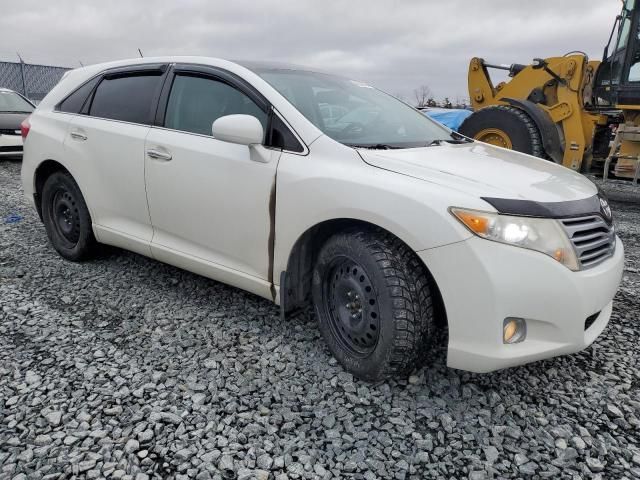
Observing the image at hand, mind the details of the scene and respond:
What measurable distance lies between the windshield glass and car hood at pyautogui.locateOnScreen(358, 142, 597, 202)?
33.5 feet

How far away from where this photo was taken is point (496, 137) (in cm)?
810

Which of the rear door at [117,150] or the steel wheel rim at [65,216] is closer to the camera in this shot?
the rear door at [117,150]

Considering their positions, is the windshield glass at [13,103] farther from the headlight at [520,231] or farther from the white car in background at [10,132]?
the headlight at [520,231]

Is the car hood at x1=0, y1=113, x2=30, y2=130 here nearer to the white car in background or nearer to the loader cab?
the white car in background

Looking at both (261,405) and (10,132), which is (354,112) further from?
(10,132)

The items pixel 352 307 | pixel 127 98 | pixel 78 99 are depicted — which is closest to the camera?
pixel 352 307

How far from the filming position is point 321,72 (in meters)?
3.44

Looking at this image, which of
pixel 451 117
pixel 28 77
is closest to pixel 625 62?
pixel 451 117

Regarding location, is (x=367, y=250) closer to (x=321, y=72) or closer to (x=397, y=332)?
(x=397, y=332)

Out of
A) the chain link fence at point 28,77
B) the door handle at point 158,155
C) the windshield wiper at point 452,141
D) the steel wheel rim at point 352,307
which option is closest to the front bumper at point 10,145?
the door handle at point 158,155

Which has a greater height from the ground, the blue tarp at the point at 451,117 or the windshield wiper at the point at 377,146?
the windshield wiper at the point at 377,146

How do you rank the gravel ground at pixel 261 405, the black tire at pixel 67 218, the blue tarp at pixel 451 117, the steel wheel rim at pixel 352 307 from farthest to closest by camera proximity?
the blue tarp at pixel 451 117 → the black tire at pixel 67 218 → the steel wheel rim at pixel 352 307 → the gravel ground at pixel 261 405

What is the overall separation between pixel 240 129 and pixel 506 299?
1509mm

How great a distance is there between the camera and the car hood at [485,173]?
2.17 m
